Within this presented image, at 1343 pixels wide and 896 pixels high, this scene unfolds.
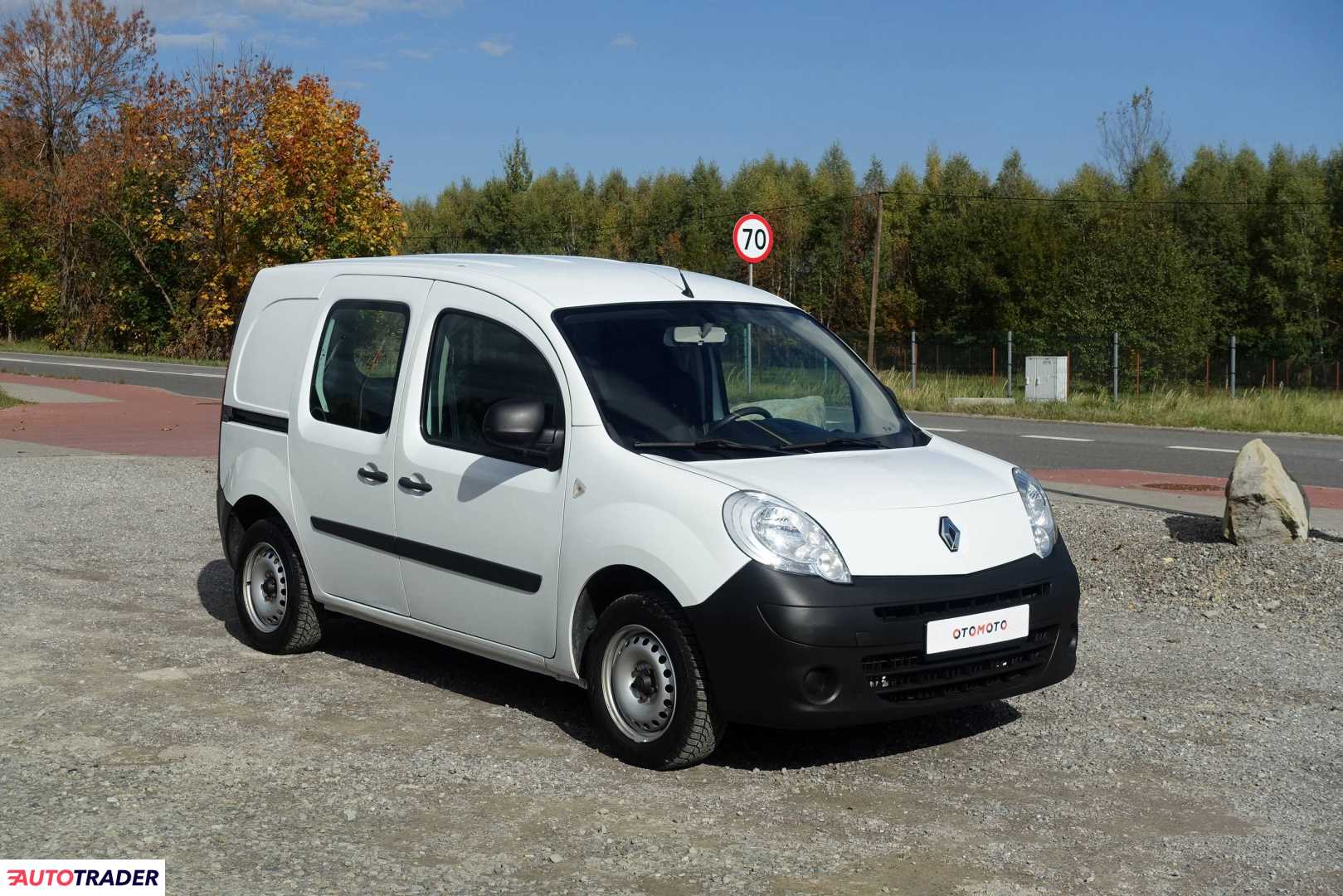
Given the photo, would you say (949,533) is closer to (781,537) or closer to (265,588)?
(781,537)

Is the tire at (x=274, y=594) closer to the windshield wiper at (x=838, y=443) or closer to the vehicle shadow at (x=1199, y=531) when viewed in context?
the windshield wiper at (x=838, y=443)

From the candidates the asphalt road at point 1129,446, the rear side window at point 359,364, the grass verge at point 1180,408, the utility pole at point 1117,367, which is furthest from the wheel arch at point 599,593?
the utility pole at point 1117,367

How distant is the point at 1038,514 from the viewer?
18.9 feet

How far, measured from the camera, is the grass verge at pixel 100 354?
44519mm

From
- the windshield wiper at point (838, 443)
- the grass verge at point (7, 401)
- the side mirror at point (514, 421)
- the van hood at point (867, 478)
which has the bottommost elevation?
the grass verge at point (7, 401)

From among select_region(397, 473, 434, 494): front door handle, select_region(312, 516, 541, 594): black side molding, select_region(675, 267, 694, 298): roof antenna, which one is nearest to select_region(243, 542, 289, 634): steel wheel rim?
select_region(312, 516, 541, 594): black side molding

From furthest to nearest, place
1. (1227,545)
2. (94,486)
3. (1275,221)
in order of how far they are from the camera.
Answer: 1. (1275,221)
2. (94,486)
3. (1227,545)

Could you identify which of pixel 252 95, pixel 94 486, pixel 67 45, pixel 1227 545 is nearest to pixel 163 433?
pixel 94 486

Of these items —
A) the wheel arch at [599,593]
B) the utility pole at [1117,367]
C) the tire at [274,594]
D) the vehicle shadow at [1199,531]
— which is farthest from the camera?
the utility pole at [1117,367]

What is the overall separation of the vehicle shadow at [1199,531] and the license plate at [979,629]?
189 inches

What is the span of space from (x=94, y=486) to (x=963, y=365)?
3005cm

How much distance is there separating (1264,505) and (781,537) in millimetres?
5523

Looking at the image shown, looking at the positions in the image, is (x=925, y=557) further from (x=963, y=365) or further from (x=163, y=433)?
(x=963, y=365)

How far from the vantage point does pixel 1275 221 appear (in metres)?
73.2
